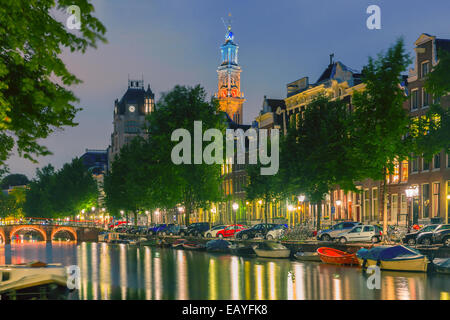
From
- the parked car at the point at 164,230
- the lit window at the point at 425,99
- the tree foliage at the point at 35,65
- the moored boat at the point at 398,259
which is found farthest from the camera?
the parked car at the point at 164,230

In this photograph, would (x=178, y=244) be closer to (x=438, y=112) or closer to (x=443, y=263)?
(x=443, y=263)

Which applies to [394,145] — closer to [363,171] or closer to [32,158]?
[363,171]

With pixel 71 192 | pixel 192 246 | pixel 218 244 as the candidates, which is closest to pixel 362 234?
pixel 218 244

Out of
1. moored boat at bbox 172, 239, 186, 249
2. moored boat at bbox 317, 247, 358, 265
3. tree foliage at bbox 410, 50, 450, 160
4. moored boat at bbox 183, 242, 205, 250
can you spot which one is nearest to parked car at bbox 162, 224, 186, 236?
moored boat at bbox 172, 239, 186, 249

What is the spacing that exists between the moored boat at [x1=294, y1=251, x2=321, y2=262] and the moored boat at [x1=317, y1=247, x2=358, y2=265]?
162 centimetres

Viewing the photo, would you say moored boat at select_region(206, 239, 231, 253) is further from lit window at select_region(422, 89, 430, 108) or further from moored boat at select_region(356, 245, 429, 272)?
moored boat at select_region(356, 245, 429, 272)

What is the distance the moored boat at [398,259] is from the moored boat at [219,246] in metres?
25.1

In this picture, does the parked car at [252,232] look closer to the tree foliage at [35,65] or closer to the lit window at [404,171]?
the lit window at [404,171]

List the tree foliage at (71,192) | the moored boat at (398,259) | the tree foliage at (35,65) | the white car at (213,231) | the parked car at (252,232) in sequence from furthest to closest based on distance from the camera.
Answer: the tree foliage at (71,192), the white car at (213,231), the parked car at (252,232), the moored boat at (398,259), the tree foliage at (35,65)

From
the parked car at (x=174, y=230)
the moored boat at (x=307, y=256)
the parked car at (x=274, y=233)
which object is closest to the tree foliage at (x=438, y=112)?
the moored boat at (x=307, y=256)

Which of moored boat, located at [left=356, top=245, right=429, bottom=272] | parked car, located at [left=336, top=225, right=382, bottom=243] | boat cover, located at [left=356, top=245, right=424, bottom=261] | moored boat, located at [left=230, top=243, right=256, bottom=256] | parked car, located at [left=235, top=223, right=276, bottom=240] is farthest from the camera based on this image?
parked car, located at [left=235, top=223, right=276, bottom=240]

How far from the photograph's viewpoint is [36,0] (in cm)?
2162

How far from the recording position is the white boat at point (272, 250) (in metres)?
57.5

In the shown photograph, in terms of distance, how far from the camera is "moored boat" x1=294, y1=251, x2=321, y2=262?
5216 cm
